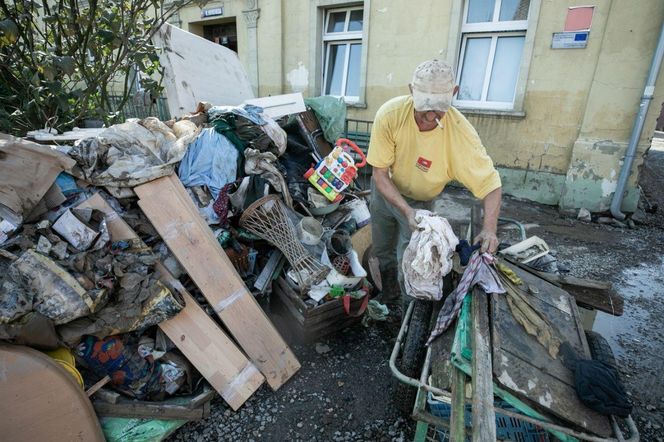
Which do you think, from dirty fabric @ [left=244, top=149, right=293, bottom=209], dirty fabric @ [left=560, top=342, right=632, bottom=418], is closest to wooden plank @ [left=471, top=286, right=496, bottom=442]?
dirty fabric @ [left=560, top=342, right=632, bottom=418]

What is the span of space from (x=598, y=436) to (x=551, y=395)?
18 cm

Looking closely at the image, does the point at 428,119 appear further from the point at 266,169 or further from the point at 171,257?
the point at 171,257

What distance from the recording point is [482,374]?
3.98 feet

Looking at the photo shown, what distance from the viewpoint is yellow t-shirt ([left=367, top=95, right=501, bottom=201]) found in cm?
227

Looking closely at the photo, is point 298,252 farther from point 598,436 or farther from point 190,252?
point 598,436

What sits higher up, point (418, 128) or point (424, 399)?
point (418, 128)

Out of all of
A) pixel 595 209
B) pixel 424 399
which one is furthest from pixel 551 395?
pixel 595 209

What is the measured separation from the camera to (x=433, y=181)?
249 centimetres

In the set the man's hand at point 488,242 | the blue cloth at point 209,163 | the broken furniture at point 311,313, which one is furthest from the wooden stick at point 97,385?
the man's hand at point 488,242

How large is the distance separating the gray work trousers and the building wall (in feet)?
13.0

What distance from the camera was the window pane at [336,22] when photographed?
7.44 metres

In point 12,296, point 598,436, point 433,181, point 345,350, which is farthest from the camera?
point 345,350

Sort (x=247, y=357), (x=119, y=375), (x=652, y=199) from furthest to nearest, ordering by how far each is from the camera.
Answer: (x=652, y=199), (x=247, y=357), (x=119, y=375)

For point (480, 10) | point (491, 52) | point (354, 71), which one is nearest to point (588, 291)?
point (491, 52)
